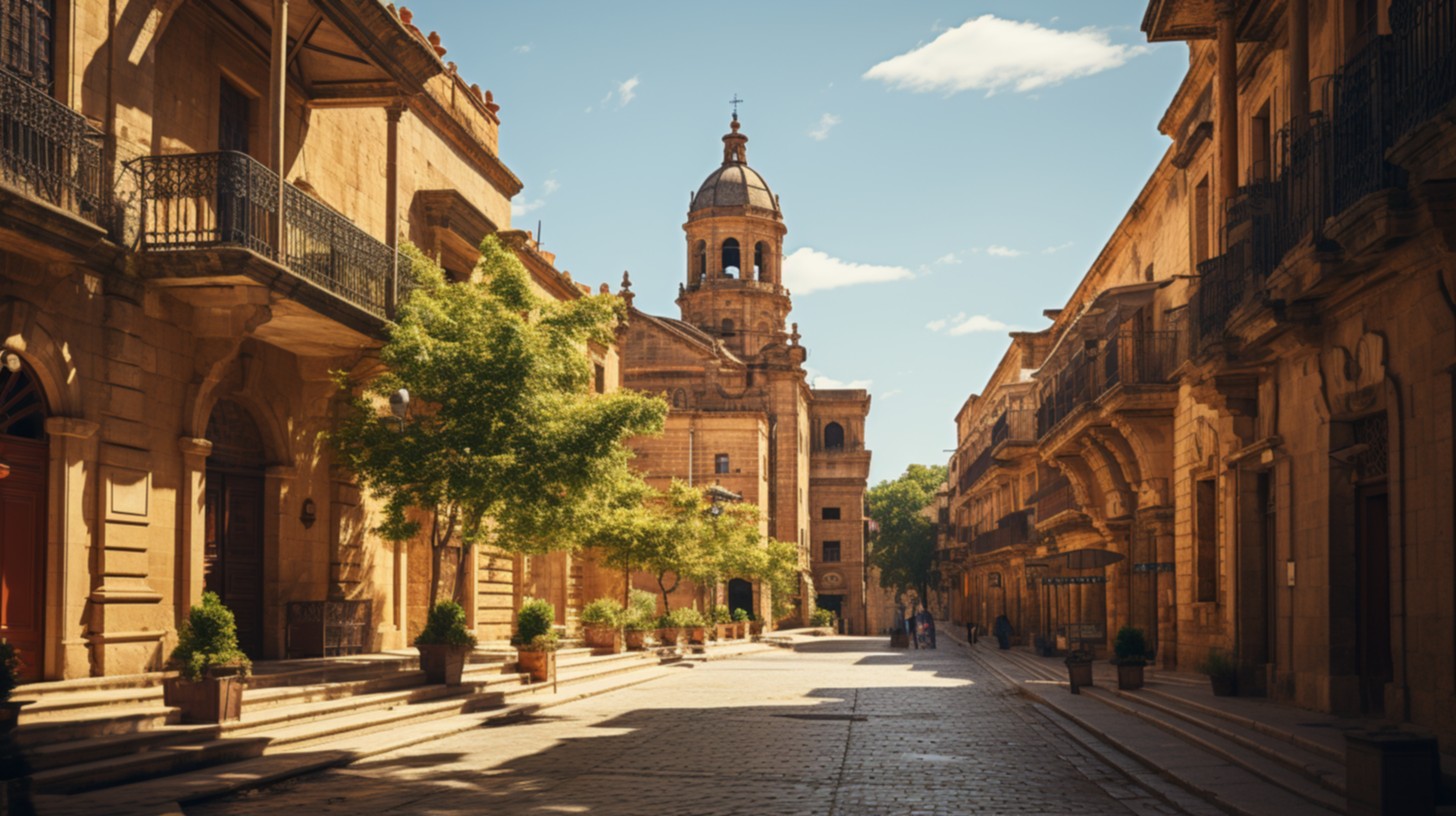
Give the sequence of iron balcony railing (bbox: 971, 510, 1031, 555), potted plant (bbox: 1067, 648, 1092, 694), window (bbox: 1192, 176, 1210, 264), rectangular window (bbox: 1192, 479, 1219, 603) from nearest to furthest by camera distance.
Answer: potted plant (bbox: 1067, 648, 1092, 694), rectangular window (bbox: 1192, 479, 1219, 603), window (bbox: 1192, 176, 1210, 264), iron balcony railing (bbox: 971, 510, 1031, 555)

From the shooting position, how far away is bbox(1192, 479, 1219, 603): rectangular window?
2309cm

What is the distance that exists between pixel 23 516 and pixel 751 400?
2391 inches

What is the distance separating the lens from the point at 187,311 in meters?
17.3

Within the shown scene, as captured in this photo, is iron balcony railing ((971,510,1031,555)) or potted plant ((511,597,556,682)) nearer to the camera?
potted plant ((511,597,556,682))

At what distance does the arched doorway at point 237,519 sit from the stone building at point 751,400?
42.0 meters

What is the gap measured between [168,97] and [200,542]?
5.54 metres

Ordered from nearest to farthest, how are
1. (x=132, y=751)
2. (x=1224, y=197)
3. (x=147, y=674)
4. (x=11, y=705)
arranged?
(x=11, y=705)
(x=132, y=751)
(x=147, y=674)
(x=1224, y=197)

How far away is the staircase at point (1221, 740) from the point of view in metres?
10.4

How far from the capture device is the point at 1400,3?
37.6ft

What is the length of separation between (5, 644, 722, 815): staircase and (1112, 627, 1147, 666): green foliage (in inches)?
328

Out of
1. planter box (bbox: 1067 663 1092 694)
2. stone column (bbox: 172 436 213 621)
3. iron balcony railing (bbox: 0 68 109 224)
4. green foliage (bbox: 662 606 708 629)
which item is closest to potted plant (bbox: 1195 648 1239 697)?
planter box (bbox: 1067 663 1092 694)

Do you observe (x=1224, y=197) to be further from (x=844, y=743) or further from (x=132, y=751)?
(x=132, y=751)

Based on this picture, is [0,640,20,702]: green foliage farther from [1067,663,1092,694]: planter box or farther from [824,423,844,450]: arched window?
[824,423,844,450]: arched window

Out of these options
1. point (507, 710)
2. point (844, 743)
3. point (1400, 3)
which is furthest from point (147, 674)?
point (1400, 3)
